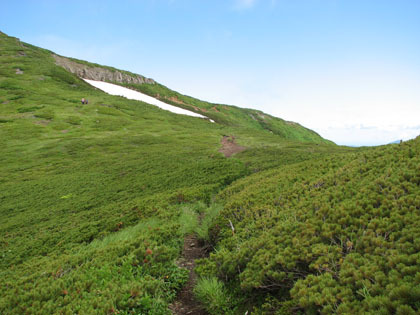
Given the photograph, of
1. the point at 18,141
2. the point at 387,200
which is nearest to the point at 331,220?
the point at 387,200

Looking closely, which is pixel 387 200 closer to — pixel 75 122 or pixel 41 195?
pixel 41 195

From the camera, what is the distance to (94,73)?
110 m

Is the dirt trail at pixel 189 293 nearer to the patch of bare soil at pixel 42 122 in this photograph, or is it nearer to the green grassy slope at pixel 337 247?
the green grassy slope at pixel 337 247

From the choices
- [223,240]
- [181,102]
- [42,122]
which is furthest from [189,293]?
[181,102]

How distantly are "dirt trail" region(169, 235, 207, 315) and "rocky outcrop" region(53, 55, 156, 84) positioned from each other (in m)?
113

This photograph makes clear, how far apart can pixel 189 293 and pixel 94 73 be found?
4703 inches

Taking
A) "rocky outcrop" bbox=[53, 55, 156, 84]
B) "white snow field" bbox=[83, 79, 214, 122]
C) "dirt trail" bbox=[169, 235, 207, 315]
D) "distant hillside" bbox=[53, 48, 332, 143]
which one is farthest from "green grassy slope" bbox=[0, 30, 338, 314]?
"distant hillside" bbox=[53, 48, 332, 143]

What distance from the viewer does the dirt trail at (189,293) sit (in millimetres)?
7793

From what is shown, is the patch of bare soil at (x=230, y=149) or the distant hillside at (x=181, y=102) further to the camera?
the distant hillside at (x=181, y=102)

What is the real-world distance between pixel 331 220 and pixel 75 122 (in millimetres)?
58564

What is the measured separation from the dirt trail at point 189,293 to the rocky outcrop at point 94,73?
372 ft

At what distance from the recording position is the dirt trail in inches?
307

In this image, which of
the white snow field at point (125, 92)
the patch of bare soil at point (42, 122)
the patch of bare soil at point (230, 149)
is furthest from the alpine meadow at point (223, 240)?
the white snow field at point (125, 92)

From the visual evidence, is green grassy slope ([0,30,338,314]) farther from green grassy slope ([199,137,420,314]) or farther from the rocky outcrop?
the rocky outcrop
